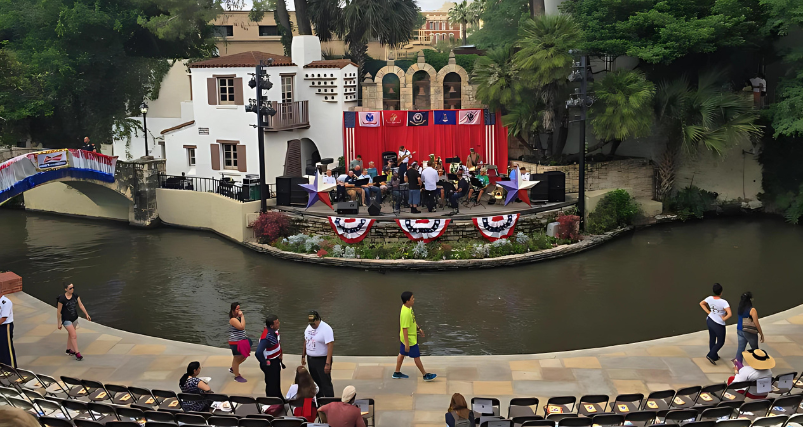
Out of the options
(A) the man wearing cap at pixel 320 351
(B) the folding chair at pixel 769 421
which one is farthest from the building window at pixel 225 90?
(B) the folding chair at pixel 769 421

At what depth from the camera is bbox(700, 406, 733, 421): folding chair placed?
999 centimetres

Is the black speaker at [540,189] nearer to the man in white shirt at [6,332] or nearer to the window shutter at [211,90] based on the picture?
the window shutter at [211,90]

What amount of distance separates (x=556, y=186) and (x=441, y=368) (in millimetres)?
13668

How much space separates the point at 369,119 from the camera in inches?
1254

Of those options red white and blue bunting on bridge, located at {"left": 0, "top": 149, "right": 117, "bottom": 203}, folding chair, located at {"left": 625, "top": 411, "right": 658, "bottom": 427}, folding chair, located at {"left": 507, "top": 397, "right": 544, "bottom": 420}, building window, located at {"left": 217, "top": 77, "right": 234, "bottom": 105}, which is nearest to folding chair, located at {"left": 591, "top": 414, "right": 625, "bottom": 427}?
folding chair, located at {"left": 625, "top": 411, "right": 658, "bottom": 427}

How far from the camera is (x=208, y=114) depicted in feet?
102

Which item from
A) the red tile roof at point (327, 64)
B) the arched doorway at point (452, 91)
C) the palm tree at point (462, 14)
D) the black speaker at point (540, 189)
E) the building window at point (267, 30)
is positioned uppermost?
the palm tree at point (462, 14)

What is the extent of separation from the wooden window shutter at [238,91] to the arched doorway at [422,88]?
693cm

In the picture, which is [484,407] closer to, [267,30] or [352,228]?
[352,228]

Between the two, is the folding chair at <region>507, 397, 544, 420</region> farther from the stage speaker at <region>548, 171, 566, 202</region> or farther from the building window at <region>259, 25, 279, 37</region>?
the building window at <region>259, 25, 279, 37</region>

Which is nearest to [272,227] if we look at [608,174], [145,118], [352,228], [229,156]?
[352,228]

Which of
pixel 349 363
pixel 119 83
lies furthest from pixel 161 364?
pixel 119 83

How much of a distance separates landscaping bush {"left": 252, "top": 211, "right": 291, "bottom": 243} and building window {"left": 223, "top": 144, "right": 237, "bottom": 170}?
5.59 metres

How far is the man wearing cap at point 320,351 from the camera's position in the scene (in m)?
12.0
